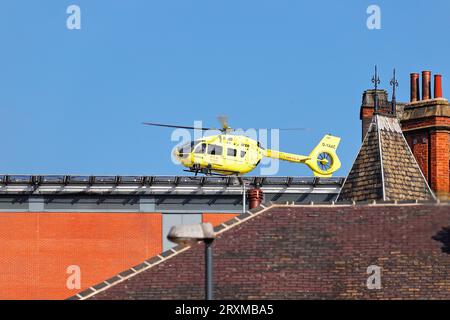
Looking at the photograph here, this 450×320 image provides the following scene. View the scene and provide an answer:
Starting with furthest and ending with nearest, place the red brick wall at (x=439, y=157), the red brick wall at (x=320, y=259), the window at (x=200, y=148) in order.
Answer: the window at (x=200, y=148) < the red brick wall at (x=439, y=157) < the red brick wall at (x=320, y=259)

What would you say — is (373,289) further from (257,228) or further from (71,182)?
(71,182)

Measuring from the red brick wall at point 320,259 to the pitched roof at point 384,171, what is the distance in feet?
10.9

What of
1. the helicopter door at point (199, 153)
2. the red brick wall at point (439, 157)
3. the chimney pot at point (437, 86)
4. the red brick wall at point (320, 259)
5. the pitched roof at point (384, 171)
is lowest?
the red brick wall at point (320, 259)

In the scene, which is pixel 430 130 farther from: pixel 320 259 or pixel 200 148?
pixel 200 148

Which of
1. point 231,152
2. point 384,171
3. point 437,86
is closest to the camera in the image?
point 384,171

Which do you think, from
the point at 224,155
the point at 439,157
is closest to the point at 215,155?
the point at 224,155

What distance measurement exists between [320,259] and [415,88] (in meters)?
30.0

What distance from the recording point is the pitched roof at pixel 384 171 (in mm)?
42625

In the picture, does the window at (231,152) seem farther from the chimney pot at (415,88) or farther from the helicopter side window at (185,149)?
the chimney pot at (415,88)

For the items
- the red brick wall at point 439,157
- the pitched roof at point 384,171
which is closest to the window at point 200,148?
the red brick wall at point 439,157

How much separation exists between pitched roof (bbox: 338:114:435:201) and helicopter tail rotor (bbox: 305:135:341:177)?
5711 centimetres

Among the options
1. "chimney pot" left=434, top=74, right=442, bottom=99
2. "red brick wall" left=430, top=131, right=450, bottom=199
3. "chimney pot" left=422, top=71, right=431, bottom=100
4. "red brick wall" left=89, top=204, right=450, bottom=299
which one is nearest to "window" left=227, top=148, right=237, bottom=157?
"chimney pot" left=422, top=71, right=431, bottom=100

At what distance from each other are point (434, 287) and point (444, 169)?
1081 inches

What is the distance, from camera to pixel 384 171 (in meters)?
43.3
